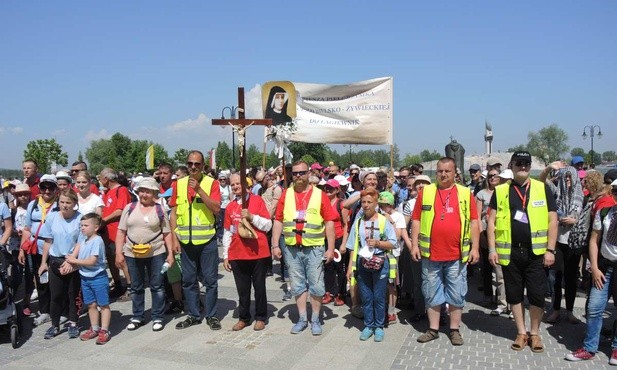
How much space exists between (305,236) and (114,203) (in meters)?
3.26

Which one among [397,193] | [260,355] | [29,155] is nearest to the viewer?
[260,355]

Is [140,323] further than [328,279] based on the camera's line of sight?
No

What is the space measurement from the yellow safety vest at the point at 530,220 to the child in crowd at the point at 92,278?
177 inches

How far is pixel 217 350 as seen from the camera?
5273 millimetres

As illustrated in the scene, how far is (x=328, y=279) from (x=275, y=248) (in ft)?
5.41

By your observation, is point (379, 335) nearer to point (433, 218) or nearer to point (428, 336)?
point (428, 336)

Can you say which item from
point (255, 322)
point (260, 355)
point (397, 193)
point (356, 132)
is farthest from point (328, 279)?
point (356, 132)

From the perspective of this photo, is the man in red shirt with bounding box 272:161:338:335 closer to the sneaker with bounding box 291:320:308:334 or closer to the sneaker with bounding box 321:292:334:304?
the sneaker with bounding box 291:320:308:334

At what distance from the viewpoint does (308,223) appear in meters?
5.66

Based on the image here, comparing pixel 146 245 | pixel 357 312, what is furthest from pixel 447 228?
pixel 146 245

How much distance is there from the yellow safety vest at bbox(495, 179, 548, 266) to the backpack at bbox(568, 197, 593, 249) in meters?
0.94

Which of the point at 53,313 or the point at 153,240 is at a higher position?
the point at 153,240

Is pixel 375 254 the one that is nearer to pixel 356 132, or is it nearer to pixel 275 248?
pixel 275 248

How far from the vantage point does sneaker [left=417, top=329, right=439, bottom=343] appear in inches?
210
